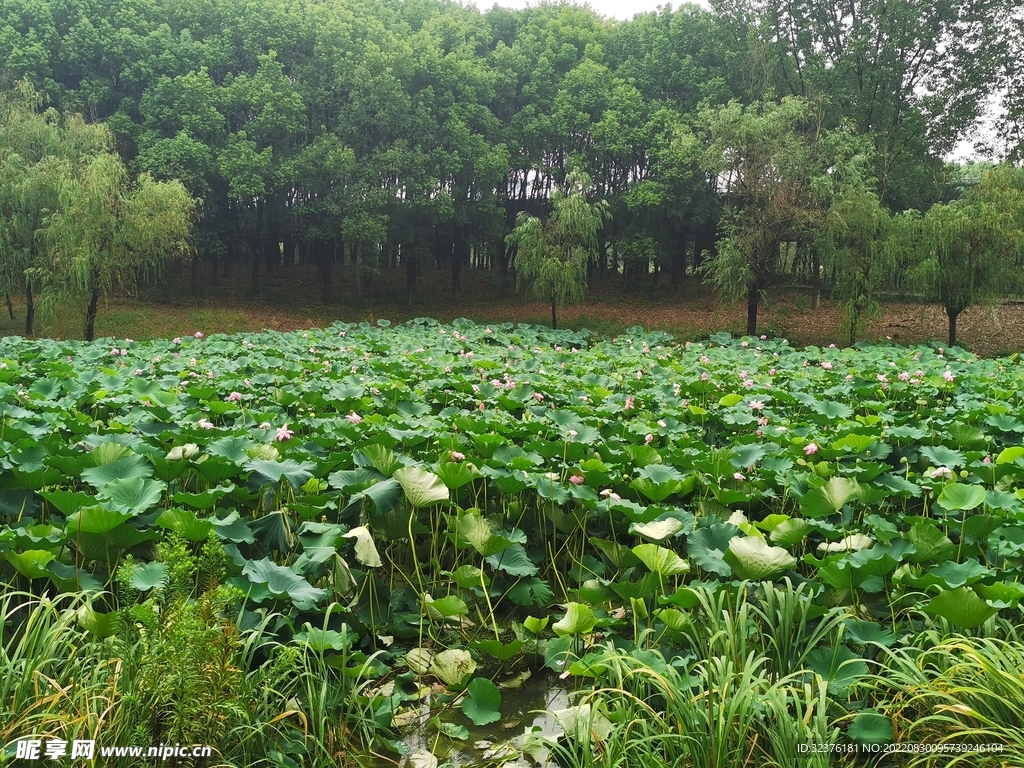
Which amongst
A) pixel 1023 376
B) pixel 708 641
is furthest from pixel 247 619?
pixel 1023 376

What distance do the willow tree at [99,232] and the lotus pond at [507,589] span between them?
12287mm

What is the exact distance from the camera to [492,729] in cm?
271

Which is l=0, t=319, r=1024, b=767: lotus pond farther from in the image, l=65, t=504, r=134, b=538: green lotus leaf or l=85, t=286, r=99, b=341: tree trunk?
l=85, t=286, r=99, b=341: tree trunk

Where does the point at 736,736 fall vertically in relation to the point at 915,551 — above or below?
below

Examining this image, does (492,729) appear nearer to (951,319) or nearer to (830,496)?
(830,496)

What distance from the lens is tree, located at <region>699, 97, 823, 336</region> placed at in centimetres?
1745

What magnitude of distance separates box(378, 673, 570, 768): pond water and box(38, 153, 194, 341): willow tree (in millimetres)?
15872

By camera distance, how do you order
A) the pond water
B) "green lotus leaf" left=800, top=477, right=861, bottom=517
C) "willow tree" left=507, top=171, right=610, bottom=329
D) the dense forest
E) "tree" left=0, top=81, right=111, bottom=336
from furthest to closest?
1. the dense forest
2. "willow tree" left=507, top=171, right=610, bottom=329
3. "tree" left=0, top=81, right=111, bottom=336
4. "green lotus leaf" left=800, top=477, right=861, bottom=517
5. the pond water

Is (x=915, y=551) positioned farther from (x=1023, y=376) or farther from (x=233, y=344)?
(x=233, y=344)

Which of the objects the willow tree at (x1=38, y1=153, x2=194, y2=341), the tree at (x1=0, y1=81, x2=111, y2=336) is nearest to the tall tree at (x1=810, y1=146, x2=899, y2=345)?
the willow tree at (x1=38, y1=153, x2=194, y2=341)

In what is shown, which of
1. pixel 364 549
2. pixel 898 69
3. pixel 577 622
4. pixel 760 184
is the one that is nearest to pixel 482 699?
pixel 577 622

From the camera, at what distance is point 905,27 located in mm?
23266

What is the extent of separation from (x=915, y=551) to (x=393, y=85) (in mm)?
22603

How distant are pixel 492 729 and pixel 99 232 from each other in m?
16.6
